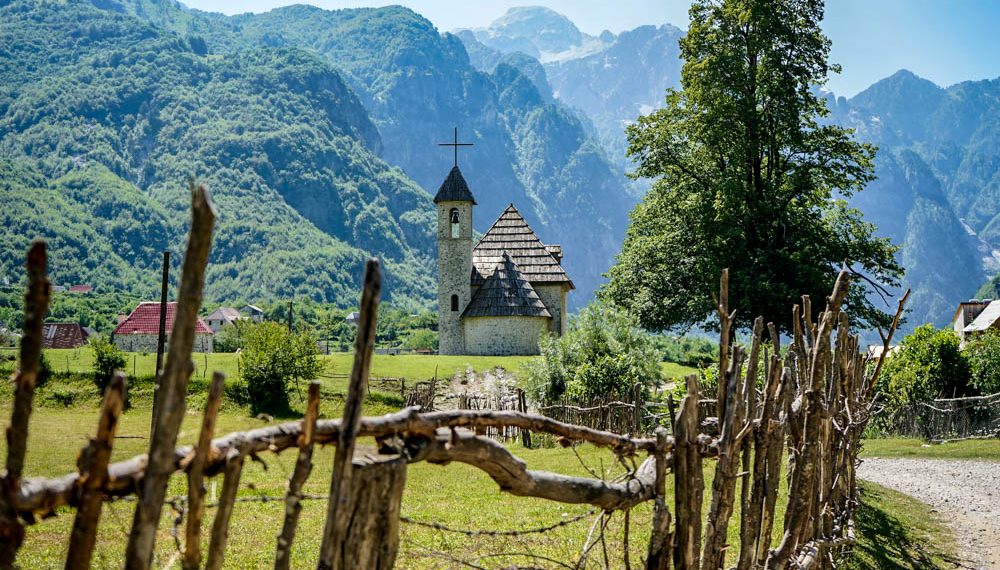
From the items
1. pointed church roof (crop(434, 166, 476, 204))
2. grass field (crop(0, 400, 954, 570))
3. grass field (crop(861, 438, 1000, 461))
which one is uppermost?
pointed church roof (crop(434, 166, 476, 204))

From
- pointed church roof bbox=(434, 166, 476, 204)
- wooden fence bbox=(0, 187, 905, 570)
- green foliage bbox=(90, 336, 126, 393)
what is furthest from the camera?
pointed church roof bbox=(434, 166, 476, 204)

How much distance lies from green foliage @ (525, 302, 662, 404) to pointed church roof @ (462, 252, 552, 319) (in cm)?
1279

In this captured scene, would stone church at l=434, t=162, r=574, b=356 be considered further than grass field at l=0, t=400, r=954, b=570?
Yes

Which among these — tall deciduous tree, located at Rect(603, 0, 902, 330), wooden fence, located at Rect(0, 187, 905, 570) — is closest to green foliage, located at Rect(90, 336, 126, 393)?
tall deciduous tree, located at Rect(603, 0, 902, 330)

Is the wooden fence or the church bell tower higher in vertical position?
the church bell tower

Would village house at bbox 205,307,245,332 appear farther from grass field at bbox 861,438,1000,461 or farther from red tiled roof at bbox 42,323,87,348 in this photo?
grass field at bbox 861,438,1000,461

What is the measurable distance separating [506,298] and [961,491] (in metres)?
25.1

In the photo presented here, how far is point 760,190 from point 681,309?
15.8 ft

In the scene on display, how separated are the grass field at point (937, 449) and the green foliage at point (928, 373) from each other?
6.23 feet

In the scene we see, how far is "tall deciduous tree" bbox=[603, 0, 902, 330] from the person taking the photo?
28.9 m

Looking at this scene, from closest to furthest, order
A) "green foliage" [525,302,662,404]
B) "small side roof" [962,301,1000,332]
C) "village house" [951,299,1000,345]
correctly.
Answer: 1. "green foliage" [525,302,662,404]
2. "village house" [951,299,1000,345]
3. "small side roof" [962,301,1000,332]

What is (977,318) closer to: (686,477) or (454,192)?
(454,192)

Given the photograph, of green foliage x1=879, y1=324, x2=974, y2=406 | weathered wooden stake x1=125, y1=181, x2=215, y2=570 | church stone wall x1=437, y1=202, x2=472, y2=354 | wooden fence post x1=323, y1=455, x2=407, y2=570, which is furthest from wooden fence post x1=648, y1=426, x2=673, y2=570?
church stone wall x1=437, y1=202, x2=472, y2=354

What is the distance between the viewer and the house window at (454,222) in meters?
41.0
